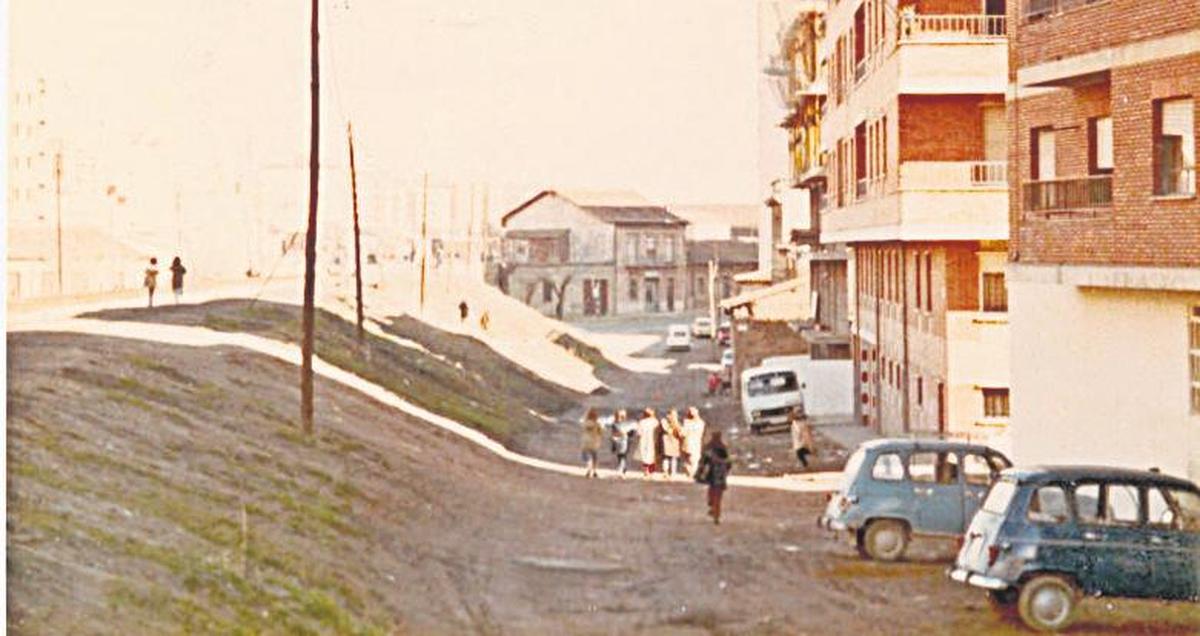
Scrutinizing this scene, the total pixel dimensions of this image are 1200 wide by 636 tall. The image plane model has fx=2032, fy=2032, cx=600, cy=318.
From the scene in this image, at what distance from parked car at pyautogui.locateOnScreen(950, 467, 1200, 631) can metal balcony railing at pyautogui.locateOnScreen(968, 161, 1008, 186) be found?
9805mm

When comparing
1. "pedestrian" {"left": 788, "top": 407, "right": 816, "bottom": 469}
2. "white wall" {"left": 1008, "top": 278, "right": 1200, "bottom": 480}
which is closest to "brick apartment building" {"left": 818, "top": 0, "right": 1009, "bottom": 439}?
"pedestrian" {"left": 788, "top": 407, "right": 816, "bottom": 469}

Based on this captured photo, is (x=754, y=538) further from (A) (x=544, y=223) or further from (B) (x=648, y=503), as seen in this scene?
(A) (x=544, y=223)

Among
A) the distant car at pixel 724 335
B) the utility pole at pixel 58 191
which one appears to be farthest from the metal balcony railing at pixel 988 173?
the utility pole at pixel 58 191

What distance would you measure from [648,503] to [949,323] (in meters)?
6.47

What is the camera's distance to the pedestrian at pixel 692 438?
1875cm

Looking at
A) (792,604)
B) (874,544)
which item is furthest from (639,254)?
(792,604)

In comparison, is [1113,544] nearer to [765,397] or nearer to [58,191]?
[765,397]

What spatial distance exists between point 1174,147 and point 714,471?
480 cm

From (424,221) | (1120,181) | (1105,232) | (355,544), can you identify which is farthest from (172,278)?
(1120,181)

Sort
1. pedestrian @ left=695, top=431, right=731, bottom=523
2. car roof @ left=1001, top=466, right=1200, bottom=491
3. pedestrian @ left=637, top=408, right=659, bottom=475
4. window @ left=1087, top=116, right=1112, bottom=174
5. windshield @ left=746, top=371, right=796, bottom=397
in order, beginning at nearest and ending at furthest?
1. car roof @ left=1001, top=466, right=1200, bottom=491
2. window @ left=1087, top=116, right=1112, bottom=174
3. pedestrian @ left=695, top=431, right=731, bottom=523
4. windshield @ left=746, top=371, right=796, bottom=397
5. pedestrian @ left=637, top=408, right=659, bottom=475

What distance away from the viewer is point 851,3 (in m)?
26.6

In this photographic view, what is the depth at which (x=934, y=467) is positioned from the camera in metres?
16.4

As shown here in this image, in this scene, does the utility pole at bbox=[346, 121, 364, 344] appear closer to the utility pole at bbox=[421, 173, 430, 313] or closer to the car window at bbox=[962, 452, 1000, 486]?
the utility pole at bbox=[421, 173, 430, 313]

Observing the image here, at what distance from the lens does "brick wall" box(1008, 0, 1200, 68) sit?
14844mm
